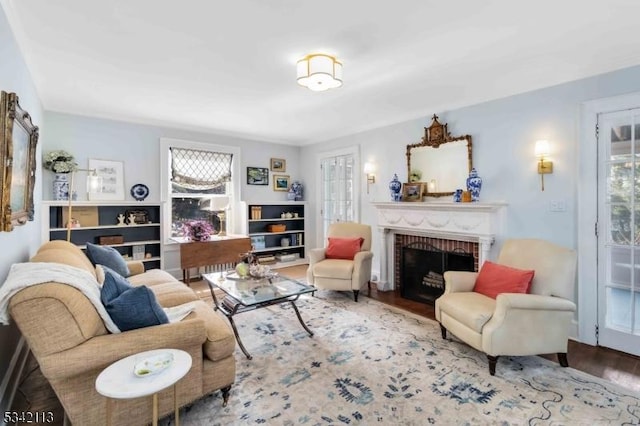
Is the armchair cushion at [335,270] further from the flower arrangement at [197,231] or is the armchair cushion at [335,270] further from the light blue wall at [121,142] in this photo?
the light blue wall at [121,142]

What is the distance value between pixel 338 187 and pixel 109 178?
11.0 feet

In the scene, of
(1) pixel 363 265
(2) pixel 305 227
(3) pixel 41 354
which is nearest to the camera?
(3) pixel 41 354

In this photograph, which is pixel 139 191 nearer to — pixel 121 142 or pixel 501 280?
pixel 121 142

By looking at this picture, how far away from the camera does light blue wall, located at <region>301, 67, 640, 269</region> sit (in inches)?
110

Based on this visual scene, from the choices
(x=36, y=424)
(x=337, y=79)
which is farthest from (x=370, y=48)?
(x=36, y=424)

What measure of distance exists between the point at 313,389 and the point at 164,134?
415 cm

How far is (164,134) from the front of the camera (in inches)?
183

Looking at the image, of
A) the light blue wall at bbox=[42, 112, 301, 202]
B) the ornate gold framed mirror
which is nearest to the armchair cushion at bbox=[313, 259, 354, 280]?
the light blue wall at bbox=[42, 112, 301, 202]

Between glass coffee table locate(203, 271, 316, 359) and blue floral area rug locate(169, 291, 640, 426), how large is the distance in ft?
1.04

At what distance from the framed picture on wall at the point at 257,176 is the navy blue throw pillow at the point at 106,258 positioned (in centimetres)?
270

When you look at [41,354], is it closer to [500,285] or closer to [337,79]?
[337,79]

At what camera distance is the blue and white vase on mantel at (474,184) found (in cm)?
338

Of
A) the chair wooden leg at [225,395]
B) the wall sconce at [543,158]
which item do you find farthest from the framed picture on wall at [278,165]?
the chair wooden leg at [225,395]

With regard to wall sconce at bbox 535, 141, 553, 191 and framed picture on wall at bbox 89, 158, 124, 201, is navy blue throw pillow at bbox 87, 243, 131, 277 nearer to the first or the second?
framed picture on wall at bbox 89, 158, 124, 201
